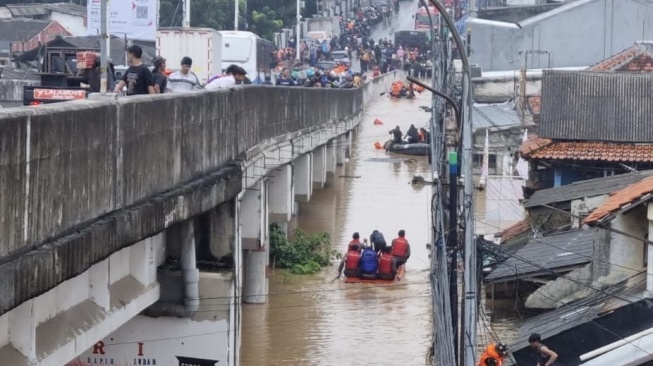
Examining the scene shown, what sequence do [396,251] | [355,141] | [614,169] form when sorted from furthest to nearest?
[355,141] < [614,169] < [396,251]

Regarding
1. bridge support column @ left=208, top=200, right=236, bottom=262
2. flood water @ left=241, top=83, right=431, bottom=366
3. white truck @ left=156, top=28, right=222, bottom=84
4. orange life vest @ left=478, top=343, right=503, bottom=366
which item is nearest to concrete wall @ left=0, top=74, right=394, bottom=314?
bridge support column @ left=208, top=200, right=236, bottom=262

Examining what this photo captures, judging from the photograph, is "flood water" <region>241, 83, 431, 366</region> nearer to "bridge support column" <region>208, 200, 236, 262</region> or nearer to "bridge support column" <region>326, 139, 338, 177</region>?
"bridge support column" <region>326, 139, 338, 177</region>

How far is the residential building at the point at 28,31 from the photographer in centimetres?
5003

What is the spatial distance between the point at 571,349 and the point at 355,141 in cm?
3240

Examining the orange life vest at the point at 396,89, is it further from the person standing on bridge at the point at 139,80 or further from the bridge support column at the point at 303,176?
the person standing on bridge at the point at 139,80

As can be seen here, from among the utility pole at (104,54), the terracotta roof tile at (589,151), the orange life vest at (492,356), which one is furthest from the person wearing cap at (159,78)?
the terracotta roof tile at (589,151)

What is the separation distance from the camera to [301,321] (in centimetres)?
2130

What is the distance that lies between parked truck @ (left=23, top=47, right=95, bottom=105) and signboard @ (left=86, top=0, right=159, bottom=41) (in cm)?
1493

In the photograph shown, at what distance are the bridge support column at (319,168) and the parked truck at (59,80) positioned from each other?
1183 centimetres

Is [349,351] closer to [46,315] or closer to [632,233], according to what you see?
[632,233]

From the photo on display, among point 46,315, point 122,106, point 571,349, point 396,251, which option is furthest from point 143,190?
point 396,251

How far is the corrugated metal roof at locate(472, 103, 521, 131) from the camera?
3578 cm

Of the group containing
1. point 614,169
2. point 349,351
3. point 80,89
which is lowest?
point 349,351

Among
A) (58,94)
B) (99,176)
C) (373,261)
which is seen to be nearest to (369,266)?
(373,261)
